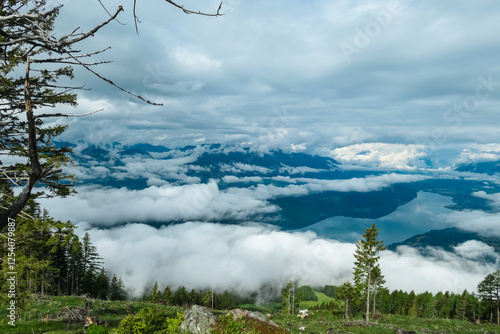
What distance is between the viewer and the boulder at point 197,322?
43.2 ft

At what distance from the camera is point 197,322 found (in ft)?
45.5

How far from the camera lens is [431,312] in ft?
312

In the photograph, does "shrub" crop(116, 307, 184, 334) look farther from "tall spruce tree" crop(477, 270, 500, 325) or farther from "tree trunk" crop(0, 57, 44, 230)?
"tall spruce tree" crop(477, 270, 500, 325)

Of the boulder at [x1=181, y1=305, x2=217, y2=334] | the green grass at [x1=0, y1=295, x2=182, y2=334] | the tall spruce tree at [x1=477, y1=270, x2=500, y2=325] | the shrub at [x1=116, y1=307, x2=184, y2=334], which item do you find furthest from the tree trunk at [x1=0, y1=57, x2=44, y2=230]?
the tall spruce tree at [x1=477, y1=270, x2=500, y2=325]

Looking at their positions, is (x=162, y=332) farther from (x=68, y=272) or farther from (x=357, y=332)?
(x=68, y=272)

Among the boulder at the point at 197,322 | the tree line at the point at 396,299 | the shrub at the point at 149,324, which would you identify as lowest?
the tree line at the point at 396,299

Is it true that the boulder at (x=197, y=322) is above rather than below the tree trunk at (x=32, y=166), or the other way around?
below

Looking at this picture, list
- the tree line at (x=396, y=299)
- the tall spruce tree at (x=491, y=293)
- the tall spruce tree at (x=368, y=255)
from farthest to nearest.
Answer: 1. the tall spruce tree at (x=491, y=293)
2. the tree line at (x=396, y=299)
3. the tall spruce tree at (x=368, y=255)

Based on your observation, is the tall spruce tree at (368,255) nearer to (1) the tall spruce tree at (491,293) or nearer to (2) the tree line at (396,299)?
(2) the tree line at (396,299)

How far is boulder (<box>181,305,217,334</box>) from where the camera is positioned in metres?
13.2

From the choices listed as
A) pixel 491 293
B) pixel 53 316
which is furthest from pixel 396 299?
pixel 53 316

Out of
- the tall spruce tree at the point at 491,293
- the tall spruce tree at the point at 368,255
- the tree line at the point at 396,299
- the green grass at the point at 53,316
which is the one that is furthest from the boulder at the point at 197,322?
the tall spruce tree at the point at 491,293

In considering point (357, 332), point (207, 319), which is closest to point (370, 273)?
point (357, 332)

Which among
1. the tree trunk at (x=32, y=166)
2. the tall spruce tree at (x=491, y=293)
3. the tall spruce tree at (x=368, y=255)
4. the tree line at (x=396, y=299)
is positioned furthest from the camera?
the tall spruce tree at (x=491, y=293)
